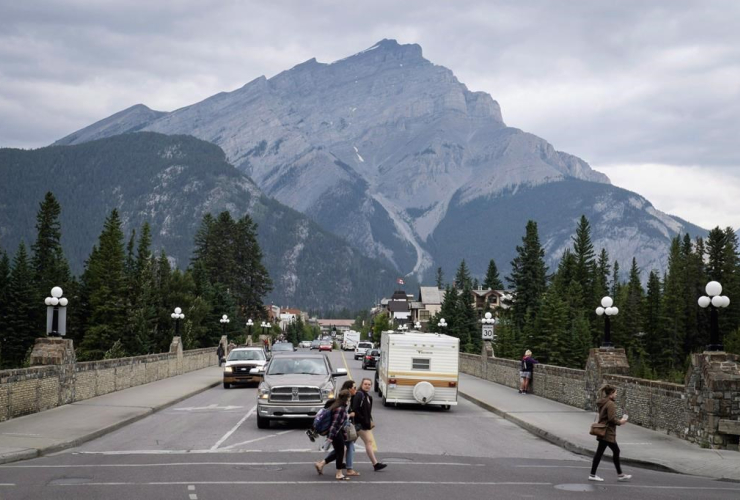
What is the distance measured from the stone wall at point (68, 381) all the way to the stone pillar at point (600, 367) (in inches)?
620

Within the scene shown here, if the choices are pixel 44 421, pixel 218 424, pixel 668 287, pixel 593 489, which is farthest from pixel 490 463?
pixel 668 287

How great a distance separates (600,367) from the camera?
24.9m

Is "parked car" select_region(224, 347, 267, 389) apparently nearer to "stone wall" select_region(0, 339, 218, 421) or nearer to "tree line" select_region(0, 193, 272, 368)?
"stone wall" select_region(0, 339, 218, 421)

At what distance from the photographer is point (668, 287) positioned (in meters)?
111

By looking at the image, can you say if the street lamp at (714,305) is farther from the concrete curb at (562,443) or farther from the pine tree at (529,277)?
the pine tree at (529,277)

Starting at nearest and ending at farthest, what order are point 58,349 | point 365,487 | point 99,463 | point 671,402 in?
point 365,487 < point 99,463 < point 671,402 < point 58,349

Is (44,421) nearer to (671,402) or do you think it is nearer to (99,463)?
(99,463)

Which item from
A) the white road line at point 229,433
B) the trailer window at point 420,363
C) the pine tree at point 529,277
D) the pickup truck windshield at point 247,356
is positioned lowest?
the white road line at point 229,433

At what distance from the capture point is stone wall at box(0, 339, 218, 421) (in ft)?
67.3

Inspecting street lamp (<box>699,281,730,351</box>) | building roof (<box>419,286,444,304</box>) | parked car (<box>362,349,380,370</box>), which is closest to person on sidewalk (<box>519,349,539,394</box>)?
street lamp (<box>699,281,730,351</box>)

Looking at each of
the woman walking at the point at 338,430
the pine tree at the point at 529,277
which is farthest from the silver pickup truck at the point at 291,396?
the pine tree at the point at 529,277

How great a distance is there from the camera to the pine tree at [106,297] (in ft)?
266

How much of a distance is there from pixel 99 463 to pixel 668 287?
346 feet

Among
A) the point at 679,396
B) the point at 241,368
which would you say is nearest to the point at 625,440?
the point at 679,396
